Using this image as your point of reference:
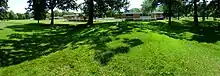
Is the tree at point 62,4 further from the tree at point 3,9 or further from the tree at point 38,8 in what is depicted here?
the tree at point 3,9

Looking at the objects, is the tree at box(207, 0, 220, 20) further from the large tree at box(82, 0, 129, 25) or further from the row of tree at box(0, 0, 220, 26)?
the large tree at box(82, 0, 129, 25)

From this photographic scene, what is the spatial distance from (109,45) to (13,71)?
762cm

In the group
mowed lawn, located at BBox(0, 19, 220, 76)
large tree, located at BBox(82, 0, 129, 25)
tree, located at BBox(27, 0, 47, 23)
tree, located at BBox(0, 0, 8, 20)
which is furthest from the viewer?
tree, located at BBox(27, 0, 47, 23)

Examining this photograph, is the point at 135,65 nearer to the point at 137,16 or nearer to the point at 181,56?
the point at 181,56

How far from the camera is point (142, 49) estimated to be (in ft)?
71.6

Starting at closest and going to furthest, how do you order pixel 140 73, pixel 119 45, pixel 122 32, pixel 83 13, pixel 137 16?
pixel 140 73 → pixel 119 45 → pixel 122 32 → pixel 83 13 → pixel 137 16

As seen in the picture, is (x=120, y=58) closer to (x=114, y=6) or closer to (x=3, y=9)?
(x=3, y=9)

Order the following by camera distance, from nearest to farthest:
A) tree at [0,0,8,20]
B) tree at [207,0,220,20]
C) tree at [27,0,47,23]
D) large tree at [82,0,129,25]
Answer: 1. tree at [0,0,8,20]
2. tree at [207,0,220,20]
3. large tree at [82,0,129,25]
4. tree at [27,0,47,23]

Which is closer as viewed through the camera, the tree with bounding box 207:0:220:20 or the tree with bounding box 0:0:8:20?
the tree with bounding box 0:0:8:20

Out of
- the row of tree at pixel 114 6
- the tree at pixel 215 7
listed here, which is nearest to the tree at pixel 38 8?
the row of tree at pixel 114 6

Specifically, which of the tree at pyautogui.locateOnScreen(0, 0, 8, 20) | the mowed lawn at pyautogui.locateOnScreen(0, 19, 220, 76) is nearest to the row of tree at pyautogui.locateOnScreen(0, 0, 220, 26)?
the tree at pyautogui.locateOnScreen(0, 0, 8, 20)

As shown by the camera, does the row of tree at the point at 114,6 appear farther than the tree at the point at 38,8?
No

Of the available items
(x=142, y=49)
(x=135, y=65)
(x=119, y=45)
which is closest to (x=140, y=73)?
(x=135, y=65)

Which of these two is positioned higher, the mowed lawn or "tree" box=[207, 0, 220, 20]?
"tree" box=[207, 0, 220, 20]
